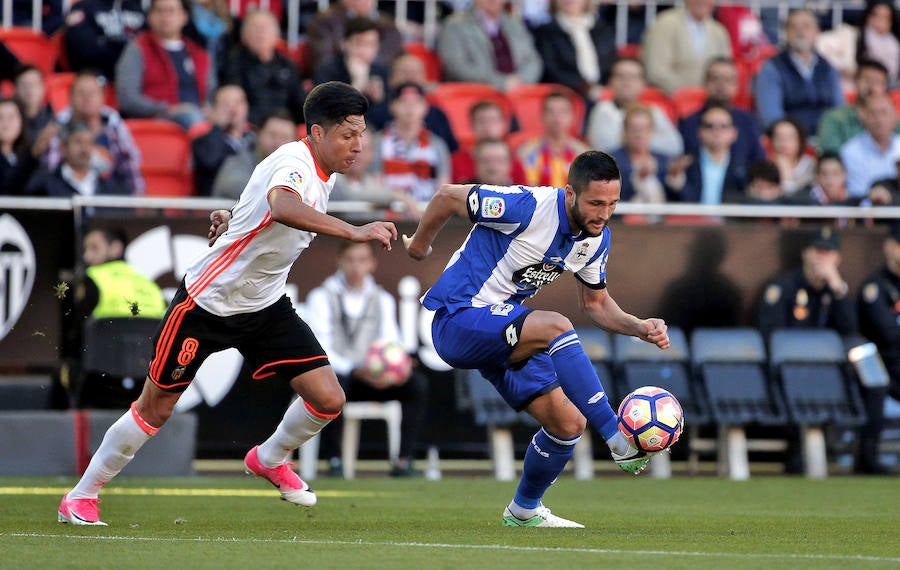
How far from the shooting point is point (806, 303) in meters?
13.6

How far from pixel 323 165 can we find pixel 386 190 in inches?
238

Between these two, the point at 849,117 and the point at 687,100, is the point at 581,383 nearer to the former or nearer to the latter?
the point at 849,117

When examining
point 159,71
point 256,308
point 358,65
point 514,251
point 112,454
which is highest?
point 358,65

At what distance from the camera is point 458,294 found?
788 centimetres

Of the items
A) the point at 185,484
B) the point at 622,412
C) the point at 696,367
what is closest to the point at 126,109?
the point at 185,484

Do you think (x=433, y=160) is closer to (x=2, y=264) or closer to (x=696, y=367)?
(x=696, y=367)

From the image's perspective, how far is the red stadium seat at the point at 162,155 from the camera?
47.6 ft

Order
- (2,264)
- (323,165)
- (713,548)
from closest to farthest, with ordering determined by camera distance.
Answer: (713,548) → (323,165) → (2,264)

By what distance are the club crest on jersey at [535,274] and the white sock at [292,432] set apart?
1.31 meters

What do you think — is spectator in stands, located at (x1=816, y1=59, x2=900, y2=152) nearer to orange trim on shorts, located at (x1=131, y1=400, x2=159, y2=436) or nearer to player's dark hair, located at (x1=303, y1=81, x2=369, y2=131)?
player's dark hair, located at (x1=303, y1=81, x2=369, y2=131)

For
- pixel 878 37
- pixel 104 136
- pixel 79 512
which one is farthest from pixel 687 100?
pixel 79 512

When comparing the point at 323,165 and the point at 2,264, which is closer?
the point at 323,165

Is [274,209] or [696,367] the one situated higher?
[274,209]

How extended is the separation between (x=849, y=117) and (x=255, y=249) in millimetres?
10052
